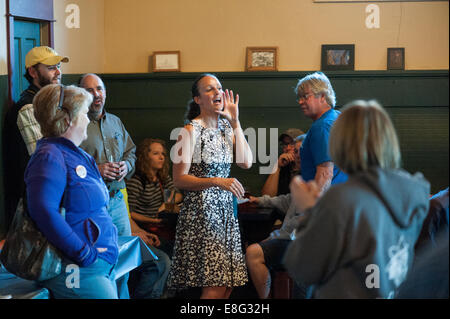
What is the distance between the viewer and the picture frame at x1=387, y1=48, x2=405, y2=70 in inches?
202

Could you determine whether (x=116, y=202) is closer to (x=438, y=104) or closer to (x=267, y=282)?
(x=267, y=282)

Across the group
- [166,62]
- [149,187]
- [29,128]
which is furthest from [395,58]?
[29,128]

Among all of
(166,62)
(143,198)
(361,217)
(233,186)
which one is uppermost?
(166,62)

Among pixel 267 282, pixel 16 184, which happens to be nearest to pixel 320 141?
pixel 267 282

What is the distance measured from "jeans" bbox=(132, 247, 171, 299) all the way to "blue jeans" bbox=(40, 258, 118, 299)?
1.57 m

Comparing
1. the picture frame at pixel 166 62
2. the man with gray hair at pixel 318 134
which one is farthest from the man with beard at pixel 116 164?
the picture frame at pixel 166 62

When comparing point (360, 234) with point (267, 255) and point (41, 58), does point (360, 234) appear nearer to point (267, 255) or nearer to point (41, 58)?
point (267, 255)

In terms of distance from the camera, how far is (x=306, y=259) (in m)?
1.63

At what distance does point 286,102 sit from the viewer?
5.11 m

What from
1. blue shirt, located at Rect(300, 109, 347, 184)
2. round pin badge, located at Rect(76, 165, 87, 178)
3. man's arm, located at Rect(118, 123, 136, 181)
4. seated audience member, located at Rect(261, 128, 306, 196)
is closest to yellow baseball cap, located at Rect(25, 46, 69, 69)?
man's arm, located at Rect(118, 123, 136, 181)

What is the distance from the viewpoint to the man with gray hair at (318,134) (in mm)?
2930

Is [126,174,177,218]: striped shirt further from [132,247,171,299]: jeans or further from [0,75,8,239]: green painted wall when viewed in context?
[0,75,8,239]: green painted wall

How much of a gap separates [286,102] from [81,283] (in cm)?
326

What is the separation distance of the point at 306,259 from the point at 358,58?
3.88m
